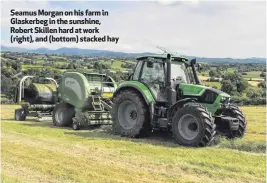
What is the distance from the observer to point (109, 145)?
996 centimetres

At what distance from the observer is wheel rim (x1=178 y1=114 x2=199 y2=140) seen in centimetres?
1009

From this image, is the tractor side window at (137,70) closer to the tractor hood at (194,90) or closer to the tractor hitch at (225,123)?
the tractor hood at (194,90)

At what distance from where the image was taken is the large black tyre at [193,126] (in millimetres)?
9641

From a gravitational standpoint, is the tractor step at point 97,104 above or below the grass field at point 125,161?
above

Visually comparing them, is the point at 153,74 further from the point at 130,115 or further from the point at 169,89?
the point at 130,115

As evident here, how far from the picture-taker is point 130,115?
1202 cm

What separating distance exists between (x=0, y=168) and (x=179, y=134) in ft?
15.5

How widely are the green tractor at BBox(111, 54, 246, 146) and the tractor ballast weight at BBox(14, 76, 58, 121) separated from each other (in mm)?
6471

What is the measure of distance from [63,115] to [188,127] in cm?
666

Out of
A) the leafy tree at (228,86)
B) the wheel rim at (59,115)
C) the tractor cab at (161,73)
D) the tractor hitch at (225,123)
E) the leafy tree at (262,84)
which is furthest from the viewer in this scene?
the leafy tree at (262,84)

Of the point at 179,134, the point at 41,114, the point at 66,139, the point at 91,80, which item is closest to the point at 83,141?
the point at 66,139

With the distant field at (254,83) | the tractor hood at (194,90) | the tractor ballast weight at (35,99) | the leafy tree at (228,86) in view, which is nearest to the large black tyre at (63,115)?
the tractor ballast weight at (35,99)

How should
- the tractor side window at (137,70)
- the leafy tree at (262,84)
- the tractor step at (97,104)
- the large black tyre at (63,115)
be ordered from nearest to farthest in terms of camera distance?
the tractor side window at (137,70) < the tractor step at (97,104) < the large black tyre at (63,115) < the leafy tree at (262,84)

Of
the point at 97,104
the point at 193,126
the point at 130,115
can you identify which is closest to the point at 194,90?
the point at 193,126
